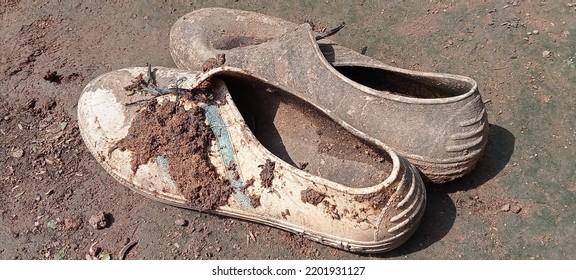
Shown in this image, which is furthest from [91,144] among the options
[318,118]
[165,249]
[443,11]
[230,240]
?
[443,11]

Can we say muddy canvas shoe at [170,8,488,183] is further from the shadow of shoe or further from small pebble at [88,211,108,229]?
small pebble at [88,211,108,229]

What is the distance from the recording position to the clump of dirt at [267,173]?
2.39 m

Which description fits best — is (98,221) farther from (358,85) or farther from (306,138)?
(358,85)

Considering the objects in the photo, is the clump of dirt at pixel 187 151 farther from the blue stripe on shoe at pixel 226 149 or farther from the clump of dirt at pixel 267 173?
the clump of dirt at pixel 267 173

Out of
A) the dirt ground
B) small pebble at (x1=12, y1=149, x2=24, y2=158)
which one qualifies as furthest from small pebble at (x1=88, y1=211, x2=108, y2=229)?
small pebble at (x1=12, y1=149, x2=24, y2=158)

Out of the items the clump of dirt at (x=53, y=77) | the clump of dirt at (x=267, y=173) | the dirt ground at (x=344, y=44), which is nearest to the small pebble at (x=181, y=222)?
the dirt ground at (x=344, y=44)

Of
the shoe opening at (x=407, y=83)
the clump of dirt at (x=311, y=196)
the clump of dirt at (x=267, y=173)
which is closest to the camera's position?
the clump of dirt at (x=311, y=196)

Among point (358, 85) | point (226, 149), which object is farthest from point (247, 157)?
point (358, 85)

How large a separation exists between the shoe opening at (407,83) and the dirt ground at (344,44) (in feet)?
1.42

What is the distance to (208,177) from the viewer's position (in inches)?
99.3

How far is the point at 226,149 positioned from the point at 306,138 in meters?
0.49

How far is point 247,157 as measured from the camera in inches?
96.7

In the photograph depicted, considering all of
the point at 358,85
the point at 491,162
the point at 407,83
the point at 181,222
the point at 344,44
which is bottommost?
the point at 491,162

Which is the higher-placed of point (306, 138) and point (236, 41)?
point (236, 41)
